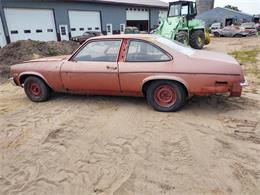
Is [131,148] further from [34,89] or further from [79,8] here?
[79,8]

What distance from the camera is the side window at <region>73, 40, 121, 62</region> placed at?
4965mm

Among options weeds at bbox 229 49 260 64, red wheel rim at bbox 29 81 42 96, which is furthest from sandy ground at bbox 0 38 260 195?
weeds at bbox 229 49 260 64

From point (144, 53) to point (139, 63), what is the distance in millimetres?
224

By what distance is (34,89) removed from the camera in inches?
229

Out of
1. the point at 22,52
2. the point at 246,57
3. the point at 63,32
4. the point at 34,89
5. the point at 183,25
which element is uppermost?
the point at 183,25

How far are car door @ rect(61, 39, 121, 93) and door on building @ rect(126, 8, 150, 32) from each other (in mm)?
24991

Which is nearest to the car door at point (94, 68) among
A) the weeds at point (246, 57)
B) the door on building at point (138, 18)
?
the weeds at point (246, 57)

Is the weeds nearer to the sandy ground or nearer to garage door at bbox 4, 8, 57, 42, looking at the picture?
the sandy ground

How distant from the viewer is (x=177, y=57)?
4.50 metres

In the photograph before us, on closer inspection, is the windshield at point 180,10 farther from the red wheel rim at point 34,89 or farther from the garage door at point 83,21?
the red wheel rim at point 34,89

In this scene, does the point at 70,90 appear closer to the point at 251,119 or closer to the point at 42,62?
the point at 42,62

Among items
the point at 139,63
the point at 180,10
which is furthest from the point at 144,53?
the point at 180,10

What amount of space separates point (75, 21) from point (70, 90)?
1845cm

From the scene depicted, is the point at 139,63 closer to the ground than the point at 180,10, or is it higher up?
closer to the ground
